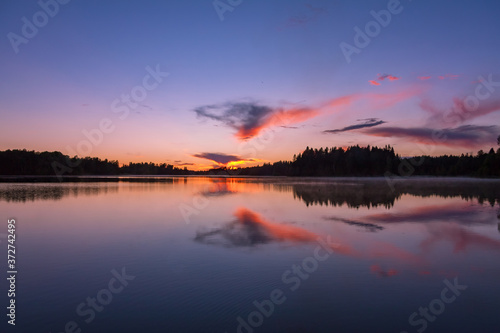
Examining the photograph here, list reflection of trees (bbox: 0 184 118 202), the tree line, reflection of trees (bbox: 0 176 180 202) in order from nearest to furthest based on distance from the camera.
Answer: reflection of trees (bbox: 0 184 118 202) < reflection of trees (bbox: 0 176 180 202) < the tree line

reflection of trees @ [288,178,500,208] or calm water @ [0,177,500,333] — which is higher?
reflection of trees @ [288,178,500,208]

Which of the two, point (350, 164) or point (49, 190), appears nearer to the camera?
point (49, 190)

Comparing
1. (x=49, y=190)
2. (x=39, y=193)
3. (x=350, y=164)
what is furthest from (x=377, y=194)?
(x=350, y=164)

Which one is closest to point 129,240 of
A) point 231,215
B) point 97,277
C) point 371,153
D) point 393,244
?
point 97,277

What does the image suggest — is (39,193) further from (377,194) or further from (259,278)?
(377,194)

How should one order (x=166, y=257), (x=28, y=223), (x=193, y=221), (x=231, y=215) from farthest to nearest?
1. (x=231, y=215)
2. (x=193, y=221)
3. (x=28, y=223)
4. (x=166, y=257)

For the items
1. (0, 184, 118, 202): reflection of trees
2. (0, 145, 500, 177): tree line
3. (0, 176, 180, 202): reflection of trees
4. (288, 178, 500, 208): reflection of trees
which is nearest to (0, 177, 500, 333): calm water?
(288, 178, 500, 208): reflection of trees

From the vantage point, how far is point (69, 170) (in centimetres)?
17938

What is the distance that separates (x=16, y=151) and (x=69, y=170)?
28828mm

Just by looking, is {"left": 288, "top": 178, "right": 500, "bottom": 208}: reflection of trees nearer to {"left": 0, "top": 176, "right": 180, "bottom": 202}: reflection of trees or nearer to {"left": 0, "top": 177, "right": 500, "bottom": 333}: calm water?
{"left": 0, "top": 177, "right": 500, "bottom": 333}: calm water

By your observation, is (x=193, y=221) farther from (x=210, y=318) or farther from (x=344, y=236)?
(x=210, y=318)

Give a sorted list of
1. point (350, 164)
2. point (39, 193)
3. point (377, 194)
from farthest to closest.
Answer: point (350, 164), point (377, 194), point (39, 193)

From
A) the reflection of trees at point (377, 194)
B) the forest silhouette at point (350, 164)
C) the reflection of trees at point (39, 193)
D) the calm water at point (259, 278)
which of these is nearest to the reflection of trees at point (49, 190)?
the reflection of trees at point (39, 193)

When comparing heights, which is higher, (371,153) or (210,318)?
(371,153)
